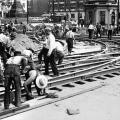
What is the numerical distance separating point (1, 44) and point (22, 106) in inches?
206

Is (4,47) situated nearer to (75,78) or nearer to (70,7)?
(75,78)

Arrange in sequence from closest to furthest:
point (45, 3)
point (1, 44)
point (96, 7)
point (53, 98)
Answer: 1. point (53, 98)
2. point (1, 44)
3. point (96, 7)
4. point (45, 3)

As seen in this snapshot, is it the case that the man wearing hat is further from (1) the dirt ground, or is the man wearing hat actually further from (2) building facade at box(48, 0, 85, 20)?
(2) building facade at box(48, 0, 85, 20)

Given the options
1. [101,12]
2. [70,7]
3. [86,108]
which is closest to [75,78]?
[86,108]

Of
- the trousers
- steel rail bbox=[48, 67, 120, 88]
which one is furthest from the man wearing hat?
the trousers

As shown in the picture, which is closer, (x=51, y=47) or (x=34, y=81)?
(x=34, y=81)

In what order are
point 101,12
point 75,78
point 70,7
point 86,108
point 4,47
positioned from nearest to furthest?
point 86,108
point 75,78
point 4,47
point 101,12
point 70,7

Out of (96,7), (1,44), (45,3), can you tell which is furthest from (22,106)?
(45,3)

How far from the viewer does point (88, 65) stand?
15086 mm

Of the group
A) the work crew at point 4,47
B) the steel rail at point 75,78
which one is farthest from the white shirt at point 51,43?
the work crew at point 4,47

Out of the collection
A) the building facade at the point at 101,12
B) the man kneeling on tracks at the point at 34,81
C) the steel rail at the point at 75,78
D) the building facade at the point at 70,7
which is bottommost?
the steel rail at the point at 75,78

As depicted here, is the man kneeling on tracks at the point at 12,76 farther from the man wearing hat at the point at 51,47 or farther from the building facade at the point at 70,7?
the building facade at the point at 70,7

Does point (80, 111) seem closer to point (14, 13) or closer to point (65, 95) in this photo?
point (65, 95)

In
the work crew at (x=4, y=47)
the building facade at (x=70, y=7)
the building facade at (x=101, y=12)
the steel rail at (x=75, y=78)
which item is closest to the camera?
the steel rail at (x=75, y=78)
